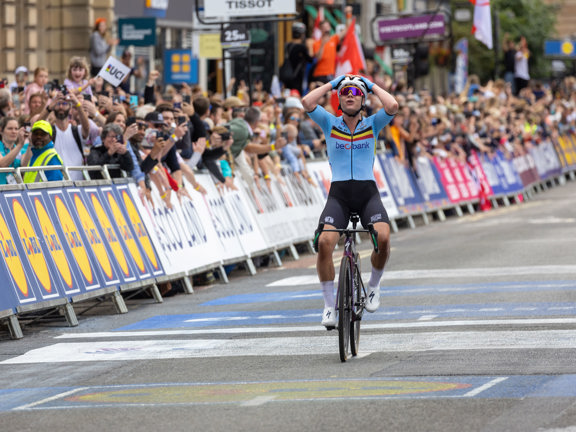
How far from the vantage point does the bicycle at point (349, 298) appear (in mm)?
10851

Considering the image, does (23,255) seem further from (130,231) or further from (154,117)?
(154,117)

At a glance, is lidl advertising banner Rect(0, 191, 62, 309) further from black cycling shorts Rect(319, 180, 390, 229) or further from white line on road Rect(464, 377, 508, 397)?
white line on road Rect(464, 377, 508, 397)

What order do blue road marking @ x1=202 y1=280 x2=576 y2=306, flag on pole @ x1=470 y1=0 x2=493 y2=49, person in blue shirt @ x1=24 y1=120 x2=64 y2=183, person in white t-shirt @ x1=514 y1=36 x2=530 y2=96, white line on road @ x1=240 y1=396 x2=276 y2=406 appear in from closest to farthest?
white line on road @ x1=240 y1=396 x2=276 y2=406 < person in blue shirt @ x1=24 y1=120 x2=64 y2=183 < blue road marking @ x1=202 y1=280 x2=576 y2=306 < flag on pole @ x1=470 y1=0 x2=493 y2=49 < person in white t-shirt @ x1=514 y1=36 x2=530 y2=96

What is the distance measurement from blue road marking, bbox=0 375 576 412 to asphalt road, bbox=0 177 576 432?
0.05 ft

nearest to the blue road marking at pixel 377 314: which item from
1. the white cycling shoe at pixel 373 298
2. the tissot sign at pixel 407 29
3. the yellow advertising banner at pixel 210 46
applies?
the white cycling shoe at pixel 373 298

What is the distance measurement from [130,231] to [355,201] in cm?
480

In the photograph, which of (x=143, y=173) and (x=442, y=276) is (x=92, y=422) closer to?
(x=143, y=173)

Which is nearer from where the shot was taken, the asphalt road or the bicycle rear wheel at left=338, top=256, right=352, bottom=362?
the asphalt road

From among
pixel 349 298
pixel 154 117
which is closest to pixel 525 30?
pixel 154 117

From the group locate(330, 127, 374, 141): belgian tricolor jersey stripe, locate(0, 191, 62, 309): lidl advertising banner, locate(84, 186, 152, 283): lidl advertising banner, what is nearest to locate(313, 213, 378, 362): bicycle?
locate(330, 127, 374, 141): belgian tricolor jersey stripe

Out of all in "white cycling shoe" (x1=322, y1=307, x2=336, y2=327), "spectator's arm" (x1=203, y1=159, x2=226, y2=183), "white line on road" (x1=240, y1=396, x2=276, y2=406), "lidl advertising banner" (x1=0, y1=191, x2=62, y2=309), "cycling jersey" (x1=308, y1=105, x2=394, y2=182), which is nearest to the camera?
"white line on road" (x1=240, y1=396, x2=276, y2=406)

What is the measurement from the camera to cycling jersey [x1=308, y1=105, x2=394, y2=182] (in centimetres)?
1171

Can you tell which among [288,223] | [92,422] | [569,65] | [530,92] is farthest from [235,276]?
[569,65]

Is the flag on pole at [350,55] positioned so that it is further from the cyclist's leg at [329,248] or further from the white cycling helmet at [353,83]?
the cyclist's leg at [329,248]
